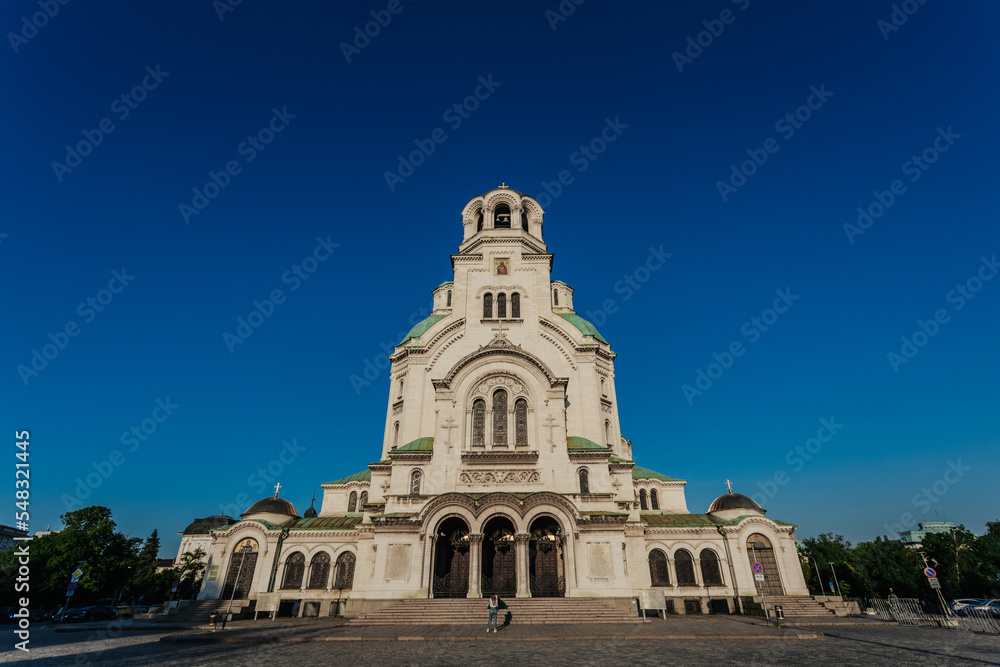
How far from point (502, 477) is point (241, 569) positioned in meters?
16.0

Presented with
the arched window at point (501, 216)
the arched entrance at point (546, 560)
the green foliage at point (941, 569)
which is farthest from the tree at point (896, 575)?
the arched window at point (501, 216)

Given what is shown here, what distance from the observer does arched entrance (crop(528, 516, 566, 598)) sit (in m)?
23.8

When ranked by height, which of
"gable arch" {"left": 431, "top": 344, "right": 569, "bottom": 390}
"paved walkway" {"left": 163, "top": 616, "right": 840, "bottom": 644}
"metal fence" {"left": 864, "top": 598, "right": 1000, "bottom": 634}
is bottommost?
"paved walkway" {"left": 163, "top": 616, "right": 840, "bottom": 644}

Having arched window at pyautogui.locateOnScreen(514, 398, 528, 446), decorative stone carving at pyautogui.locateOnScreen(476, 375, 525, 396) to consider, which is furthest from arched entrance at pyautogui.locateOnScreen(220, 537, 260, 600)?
arched window at pyautogui.locateOnScreen(514, 398, 528, 446)

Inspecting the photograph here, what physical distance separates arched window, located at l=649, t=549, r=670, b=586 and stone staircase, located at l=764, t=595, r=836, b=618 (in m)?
5.22

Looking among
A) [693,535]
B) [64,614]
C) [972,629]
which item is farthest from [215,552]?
[972,629]

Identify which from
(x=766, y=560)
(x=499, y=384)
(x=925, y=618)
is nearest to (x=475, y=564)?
(x=499, y=384)

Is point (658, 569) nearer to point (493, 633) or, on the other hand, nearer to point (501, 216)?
point (493, 633)

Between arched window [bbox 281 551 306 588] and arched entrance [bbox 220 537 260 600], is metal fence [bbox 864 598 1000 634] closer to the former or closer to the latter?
arched window [bbox 281 551 306 588]

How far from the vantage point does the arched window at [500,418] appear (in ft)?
90.3

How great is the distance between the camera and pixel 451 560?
25.5 meters

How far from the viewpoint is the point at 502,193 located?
3756cm

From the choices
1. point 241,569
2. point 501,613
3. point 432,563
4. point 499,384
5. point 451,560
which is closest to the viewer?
point 501,613

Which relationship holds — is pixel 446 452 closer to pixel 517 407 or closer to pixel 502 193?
pixel 517 407
